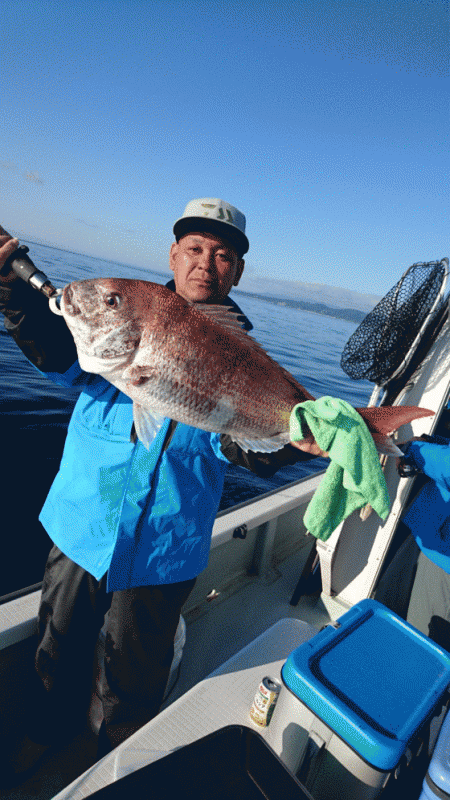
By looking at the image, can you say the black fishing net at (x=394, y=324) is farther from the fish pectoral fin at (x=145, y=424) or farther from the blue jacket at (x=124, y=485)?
the fish pectoral fin at (x=145, y=424)

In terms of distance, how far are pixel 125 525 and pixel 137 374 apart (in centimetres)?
97

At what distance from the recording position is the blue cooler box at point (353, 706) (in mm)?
1765

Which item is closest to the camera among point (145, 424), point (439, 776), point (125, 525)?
point (439, 776)

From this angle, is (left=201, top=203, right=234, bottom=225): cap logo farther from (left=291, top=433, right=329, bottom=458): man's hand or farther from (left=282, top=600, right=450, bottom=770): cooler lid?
(left=282, top=600, right=450, bottom=770): cooler lid

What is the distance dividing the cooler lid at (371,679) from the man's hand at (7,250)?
250cm

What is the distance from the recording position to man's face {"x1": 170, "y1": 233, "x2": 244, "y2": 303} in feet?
8.04

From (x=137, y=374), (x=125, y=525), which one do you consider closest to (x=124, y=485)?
(x=125, y=525)

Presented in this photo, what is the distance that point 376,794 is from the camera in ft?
5.87

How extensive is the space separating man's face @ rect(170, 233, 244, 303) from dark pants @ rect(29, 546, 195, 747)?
6.22ft

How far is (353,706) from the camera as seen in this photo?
1890mm

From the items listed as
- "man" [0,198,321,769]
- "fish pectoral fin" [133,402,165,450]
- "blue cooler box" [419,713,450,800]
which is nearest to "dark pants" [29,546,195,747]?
"man" [0,198,321,769]

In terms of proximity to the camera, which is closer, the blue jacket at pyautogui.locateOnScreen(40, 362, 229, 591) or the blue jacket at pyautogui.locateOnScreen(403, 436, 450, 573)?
the blue jacket at pyautogui.locateOnScreen(40, 362, 229, 591)

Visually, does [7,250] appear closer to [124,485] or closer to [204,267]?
[204,267]

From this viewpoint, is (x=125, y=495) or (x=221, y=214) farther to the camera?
(x=221, y=214)
